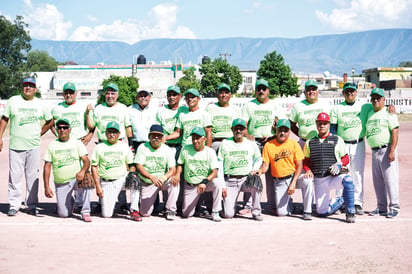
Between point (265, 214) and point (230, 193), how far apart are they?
0.77m

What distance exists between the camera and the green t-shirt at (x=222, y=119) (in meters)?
8.48

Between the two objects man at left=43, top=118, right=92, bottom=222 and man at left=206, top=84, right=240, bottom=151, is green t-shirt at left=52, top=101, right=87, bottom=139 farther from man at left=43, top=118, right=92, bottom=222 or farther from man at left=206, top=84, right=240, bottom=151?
man at left=206, top=84, right=240, bottom=151

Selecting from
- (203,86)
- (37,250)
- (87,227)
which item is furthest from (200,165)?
(203,86)

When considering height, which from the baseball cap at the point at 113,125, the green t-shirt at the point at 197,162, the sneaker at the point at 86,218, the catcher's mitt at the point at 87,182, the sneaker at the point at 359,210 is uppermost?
the baseball cap at the point at 113,125

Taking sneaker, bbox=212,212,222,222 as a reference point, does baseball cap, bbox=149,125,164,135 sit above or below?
above

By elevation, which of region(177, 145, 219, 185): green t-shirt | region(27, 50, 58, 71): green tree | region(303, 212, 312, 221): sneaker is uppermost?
region(27, 50, 58, 71): green tree

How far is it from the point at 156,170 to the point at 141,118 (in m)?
1.07

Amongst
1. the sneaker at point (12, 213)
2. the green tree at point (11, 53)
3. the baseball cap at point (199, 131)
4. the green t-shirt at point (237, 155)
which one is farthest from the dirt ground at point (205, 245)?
the green tree at point (11, 53)

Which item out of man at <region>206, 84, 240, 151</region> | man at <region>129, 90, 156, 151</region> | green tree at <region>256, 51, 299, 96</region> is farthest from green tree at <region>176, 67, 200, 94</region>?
man at <region>206, 84, 240, 151</region>

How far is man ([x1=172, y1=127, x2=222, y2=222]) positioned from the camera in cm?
789

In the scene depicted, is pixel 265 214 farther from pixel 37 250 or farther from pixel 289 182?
pixel 37 250

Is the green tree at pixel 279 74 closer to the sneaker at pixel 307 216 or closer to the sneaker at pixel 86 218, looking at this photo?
the sneaker at pixel 307 216

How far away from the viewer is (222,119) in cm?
848

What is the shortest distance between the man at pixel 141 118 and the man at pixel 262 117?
161 centimetres
